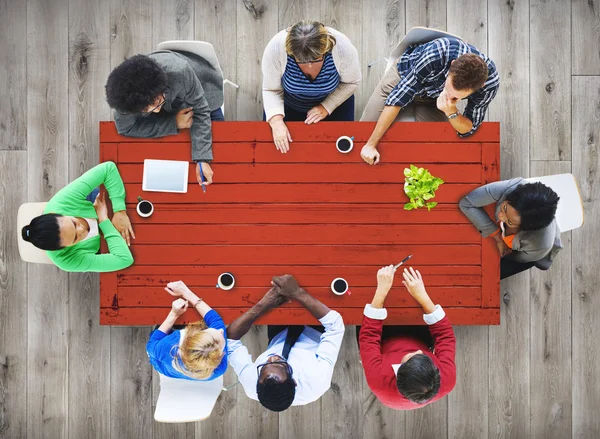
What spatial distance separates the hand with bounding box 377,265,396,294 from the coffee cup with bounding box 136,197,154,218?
111 centimetres

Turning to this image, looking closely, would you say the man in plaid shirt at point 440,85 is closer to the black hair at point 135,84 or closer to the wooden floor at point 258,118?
the wooden floor at point 258,118

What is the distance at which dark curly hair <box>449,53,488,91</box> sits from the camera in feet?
5.56

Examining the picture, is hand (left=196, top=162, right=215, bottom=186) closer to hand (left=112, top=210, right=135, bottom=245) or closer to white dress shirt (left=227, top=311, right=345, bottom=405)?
hand (left=112, top=210, right=135, bottom=245)

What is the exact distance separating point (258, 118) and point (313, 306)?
128cm

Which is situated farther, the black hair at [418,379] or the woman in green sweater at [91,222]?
the woman in green sweater at [91,222]

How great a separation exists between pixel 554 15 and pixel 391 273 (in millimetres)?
1997

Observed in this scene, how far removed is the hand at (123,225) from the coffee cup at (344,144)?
3.43 ft

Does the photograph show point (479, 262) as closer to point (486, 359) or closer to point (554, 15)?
point (486, 359)

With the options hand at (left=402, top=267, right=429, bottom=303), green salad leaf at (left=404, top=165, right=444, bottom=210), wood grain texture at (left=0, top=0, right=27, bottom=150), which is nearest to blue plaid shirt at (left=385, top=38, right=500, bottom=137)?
green salad leaf at (left=404, top=165, right=444, bottom=210)

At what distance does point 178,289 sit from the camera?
81.6 inches

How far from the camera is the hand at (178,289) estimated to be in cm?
207

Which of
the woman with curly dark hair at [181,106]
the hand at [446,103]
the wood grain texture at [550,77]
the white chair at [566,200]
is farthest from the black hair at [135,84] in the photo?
the wood grain texture at [550,77]

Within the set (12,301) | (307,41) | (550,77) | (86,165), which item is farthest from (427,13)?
(12,301)

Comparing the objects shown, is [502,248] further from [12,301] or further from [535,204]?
[12,301]
